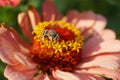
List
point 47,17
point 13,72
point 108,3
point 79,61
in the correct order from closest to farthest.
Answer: point 13,72
point 79,61
point 47,17
point 108,3

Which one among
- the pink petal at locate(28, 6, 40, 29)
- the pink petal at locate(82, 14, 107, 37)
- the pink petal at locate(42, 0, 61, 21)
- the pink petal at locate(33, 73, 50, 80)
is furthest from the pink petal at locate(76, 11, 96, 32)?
the pink petal at locate(33, 73, 50, 80)

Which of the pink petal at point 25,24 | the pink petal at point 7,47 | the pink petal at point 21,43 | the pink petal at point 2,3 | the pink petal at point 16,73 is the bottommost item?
the pink petal at point 16,73

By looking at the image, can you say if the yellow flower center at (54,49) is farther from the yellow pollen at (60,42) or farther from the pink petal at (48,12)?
the pink petal at (48,12)

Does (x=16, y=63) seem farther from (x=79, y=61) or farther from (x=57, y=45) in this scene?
(x=79, y=61)

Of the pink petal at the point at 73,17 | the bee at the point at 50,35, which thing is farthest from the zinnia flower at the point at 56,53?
the pink petal at the point at 73,17

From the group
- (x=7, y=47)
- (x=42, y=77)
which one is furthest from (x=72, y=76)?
(x=7, y=47)

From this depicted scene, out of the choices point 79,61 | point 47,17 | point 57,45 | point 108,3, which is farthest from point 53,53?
point 108,3

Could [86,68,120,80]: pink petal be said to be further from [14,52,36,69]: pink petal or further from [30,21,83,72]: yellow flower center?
[14,52,36,69]: pink petal
